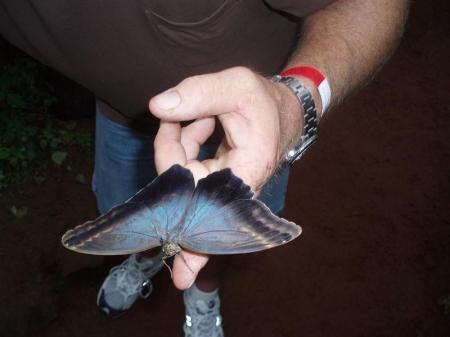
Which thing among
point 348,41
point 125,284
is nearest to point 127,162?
point 125,284

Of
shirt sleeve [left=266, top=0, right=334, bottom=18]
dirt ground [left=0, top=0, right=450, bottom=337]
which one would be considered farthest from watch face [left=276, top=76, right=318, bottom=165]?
dirt ground [left=0, top=0, right=450, bottom=337]

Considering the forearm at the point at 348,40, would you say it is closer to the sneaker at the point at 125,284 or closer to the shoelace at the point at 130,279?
the sneaker at the point at 125,284

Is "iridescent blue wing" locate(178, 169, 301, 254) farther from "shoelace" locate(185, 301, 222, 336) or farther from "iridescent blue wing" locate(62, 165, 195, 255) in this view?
"shoelace" locate(185, 301, 222, 336)

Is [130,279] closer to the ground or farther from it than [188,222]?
closer to the ground

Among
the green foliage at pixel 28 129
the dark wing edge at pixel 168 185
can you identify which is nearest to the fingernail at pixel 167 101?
the dark wing edge at pixel 168 185

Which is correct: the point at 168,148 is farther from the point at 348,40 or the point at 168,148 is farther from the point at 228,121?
the point at 348,40
